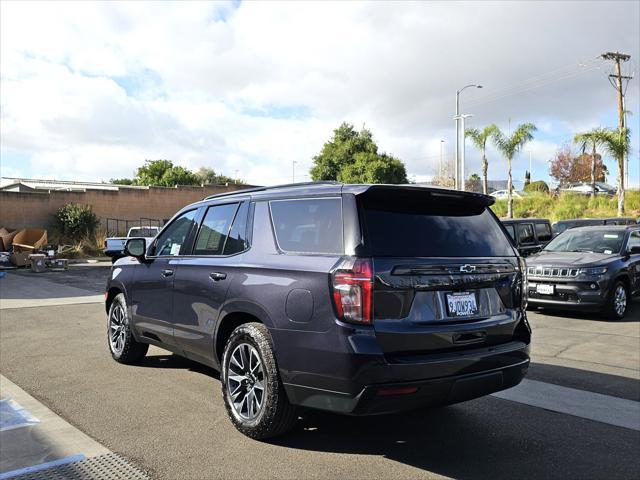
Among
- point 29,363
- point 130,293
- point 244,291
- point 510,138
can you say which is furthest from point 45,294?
point 510,138

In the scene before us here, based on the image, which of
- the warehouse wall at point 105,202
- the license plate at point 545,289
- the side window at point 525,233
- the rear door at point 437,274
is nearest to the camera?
the rear door at point 437,274

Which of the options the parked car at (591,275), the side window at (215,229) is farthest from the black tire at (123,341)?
the parked car at (591,275)

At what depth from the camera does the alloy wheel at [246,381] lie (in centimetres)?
419

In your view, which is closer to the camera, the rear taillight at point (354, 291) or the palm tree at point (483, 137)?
the rear taillight at point (354, 291)

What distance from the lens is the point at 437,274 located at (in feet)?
12.3

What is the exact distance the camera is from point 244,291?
14.1ft

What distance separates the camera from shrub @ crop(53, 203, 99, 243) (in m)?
29.3

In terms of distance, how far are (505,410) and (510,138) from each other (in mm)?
30594

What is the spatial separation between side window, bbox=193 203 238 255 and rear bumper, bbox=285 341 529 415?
1.66 metres

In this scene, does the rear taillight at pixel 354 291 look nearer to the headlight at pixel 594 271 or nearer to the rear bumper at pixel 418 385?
the rear bumper at pixel 418 385

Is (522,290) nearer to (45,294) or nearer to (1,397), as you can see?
(1,397)

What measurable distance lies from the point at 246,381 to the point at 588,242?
9181 millimetres

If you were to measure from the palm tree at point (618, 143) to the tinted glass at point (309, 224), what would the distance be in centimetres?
2906

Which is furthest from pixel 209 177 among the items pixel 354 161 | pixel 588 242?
pixel 588 242
